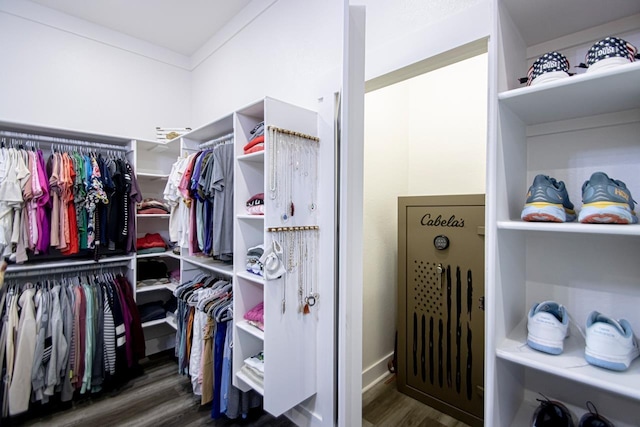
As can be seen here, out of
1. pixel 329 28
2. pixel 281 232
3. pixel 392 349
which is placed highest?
pixel 329 28

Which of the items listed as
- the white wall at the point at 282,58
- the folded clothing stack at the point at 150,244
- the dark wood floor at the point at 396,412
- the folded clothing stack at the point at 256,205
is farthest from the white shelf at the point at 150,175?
the dark wood floor at the point at 396,412

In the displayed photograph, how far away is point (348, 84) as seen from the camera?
0.41 meters

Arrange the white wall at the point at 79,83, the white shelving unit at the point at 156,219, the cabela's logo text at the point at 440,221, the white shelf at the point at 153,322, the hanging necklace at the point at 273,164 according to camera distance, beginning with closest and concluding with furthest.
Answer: the hanging necklace at the point at 273,164 < the cabela's logo text at the point at 440,221 < the white wall at the point at 79,83 < the white shelf at the point at 153,322 < the white shelving unit at the point at 156,219

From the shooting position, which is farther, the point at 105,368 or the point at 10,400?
the point at 105,368

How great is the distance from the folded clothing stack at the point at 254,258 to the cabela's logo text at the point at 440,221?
3.76 feet

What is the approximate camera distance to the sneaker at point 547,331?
0.86 metres

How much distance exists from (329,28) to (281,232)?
117cm

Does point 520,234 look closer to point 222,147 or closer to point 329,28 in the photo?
point 329,28

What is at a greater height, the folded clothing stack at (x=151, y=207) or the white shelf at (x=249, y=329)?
the folded clothing stack at (x=151, y=207)

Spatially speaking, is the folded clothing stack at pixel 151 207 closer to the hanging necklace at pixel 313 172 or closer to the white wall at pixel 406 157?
the hanging necklace at pixel 313 172

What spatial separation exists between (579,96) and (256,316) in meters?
1.66

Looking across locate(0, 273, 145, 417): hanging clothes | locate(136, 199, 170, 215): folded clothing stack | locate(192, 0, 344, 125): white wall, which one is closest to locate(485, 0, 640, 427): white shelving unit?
locate(192, 0, 344, 125): white wall

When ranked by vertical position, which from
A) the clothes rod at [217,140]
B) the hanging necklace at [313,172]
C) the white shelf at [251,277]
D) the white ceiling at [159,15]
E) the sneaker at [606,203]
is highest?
the white ceiling at [159,15]

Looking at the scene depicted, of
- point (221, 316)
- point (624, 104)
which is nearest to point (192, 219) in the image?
point (221, 316)
